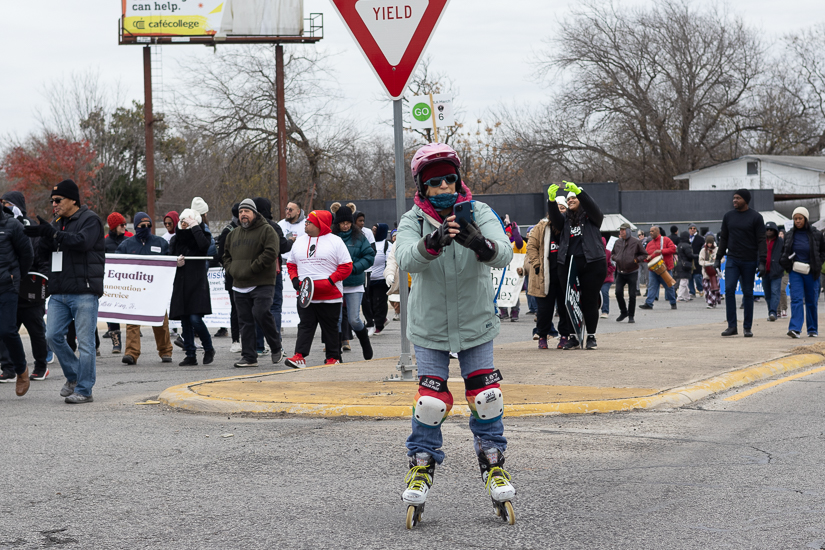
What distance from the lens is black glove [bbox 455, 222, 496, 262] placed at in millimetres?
4215

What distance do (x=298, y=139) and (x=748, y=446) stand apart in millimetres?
39857

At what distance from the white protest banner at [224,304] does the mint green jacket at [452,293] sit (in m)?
10.5

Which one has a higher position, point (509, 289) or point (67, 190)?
point (67, 190)

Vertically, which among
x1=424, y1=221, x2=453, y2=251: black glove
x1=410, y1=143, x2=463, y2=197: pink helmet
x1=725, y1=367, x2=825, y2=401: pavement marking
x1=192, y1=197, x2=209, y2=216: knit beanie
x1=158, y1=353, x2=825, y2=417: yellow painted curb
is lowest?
x1=725, y1=367, x2=825, y2=401: pavement marking

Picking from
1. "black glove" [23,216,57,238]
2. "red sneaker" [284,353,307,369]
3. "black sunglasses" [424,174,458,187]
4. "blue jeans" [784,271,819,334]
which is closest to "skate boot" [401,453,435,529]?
"black sunglasses" [424,174,458,187]

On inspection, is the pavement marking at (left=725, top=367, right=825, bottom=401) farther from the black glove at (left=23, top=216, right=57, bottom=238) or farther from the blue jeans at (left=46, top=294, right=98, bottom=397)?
the black glove at (left=23, top=216, right=57, bottom=238)

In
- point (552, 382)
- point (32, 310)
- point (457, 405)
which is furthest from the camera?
point (32, 310)

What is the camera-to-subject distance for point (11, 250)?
891cm

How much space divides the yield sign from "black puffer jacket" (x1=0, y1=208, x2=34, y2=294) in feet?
12.8

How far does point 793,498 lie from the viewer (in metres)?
4.78

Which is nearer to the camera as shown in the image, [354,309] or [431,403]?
[431,403]

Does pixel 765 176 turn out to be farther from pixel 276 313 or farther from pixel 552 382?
pixel 552 382

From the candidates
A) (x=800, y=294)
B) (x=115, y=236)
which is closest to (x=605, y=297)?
(x=800, y=294)

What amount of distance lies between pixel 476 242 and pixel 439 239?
177mm
